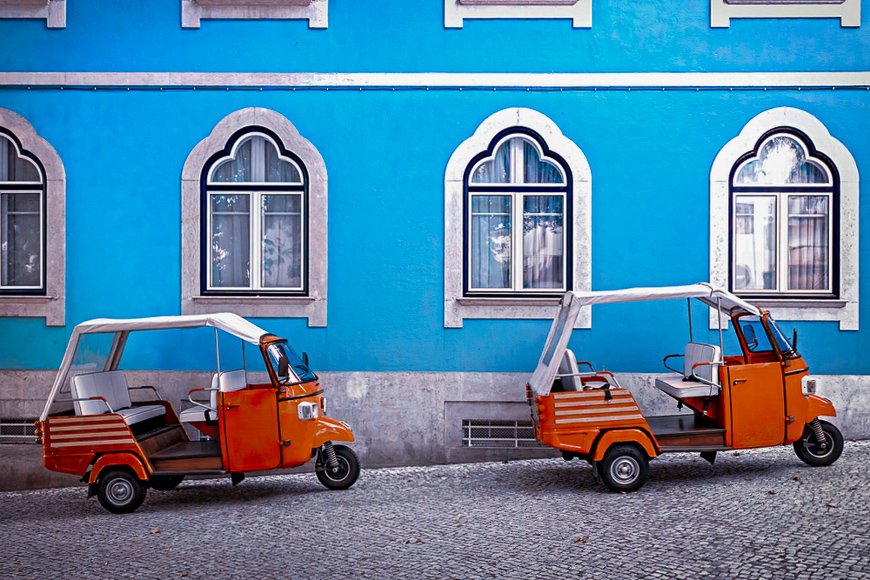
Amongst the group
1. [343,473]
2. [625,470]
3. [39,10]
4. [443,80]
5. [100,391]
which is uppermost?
[39,10]

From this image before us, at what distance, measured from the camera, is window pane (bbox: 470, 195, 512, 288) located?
10.8 m

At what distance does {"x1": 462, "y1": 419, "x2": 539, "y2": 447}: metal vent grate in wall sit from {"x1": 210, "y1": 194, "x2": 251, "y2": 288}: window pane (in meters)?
3.24

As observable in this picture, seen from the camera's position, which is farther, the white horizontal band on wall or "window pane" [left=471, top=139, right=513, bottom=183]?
"window pane" [left=471, top=139, right=513, bottom=183]

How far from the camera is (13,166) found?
11.1 meters

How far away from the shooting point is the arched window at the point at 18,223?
1105 centimetres

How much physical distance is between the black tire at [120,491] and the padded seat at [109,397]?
1.70 ft

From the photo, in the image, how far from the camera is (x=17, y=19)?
10883 mm

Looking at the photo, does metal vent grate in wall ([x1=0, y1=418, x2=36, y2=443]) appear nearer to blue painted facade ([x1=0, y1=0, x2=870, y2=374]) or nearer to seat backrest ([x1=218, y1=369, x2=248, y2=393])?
blue painted facade ([x1=0, y1=0, x2=870, y2=374])

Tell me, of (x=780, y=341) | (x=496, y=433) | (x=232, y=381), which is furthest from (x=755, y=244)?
(x=232, y=381)

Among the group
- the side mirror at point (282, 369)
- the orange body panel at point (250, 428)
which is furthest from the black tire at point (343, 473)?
the side mirror at point (282, 369)

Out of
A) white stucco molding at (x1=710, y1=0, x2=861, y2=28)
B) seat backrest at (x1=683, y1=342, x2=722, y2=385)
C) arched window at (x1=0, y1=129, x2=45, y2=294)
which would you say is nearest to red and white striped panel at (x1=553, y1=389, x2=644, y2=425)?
seat backrest at (x1=683, y1=342, x2=722, y2=385)

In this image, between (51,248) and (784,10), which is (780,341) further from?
(51,248)

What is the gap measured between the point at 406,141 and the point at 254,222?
212cm

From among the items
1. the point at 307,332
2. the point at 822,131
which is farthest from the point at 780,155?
the point at 307,332
